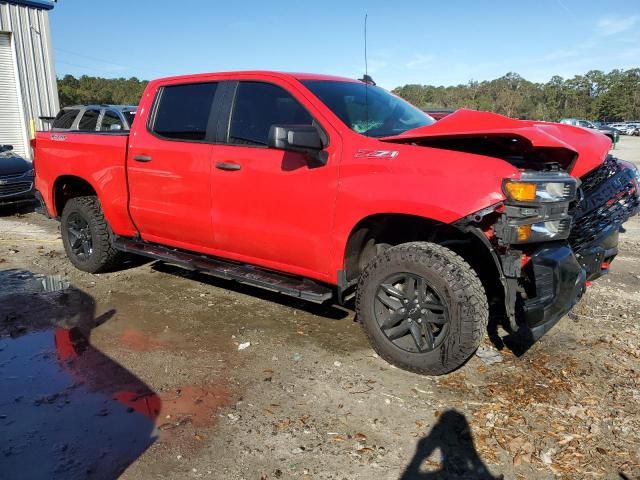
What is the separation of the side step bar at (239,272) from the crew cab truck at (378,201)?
19 millimetres

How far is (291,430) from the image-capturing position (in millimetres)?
2984

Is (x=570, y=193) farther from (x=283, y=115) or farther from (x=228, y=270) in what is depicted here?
(x=228, y=270)

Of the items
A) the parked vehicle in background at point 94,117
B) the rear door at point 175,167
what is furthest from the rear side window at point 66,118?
the rear door at point 175,167

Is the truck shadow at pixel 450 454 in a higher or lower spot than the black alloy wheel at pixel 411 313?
lower

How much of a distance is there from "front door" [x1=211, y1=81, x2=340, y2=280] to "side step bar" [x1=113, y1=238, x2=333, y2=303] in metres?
0.09

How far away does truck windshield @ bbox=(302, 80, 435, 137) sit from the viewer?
391cm

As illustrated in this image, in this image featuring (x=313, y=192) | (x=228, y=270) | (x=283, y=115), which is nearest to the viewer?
(x=313, y=192)

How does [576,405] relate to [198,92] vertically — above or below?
below

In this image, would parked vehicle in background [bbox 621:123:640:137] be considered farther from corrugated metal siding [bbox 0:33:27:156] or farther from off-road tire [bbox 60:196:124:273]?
off-road tire [bbox 60:196:124:273]

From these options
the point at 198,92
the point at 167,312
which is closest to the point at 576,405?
the point at 167,312

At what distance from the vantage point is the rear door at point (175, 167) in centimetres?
443

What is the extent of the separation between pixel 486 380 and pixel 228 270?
85.9 inches

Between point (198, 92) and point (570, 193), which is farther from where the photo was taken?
point (198, 92)

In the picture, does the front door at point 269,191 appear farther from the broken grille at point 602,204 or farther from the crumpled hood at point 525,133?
the broken grille at point 602,204
